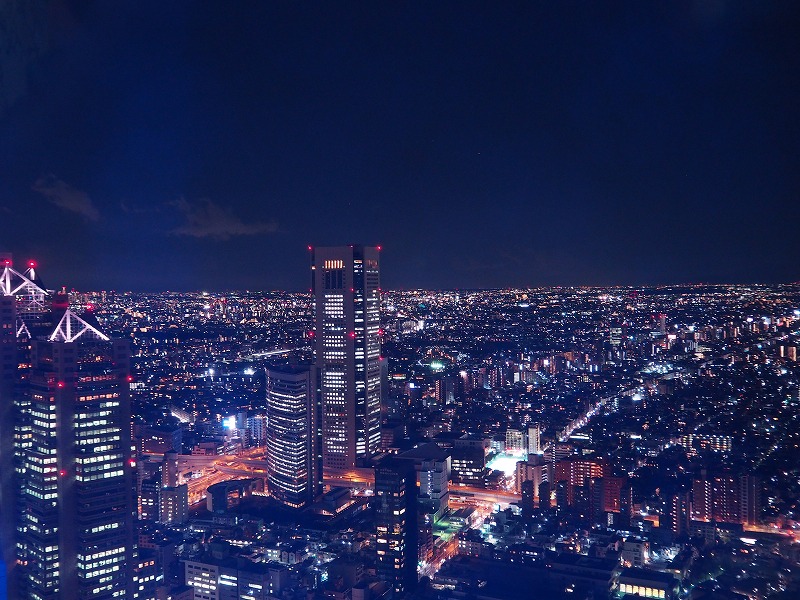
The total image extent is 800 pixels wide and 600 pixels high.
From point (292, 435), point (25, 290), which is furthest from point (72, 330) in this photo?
point (292, 435)

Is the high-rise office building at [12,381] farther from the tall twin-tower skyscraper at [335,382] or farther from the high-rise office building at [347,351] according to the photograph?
the high-rise office building at [347,351]

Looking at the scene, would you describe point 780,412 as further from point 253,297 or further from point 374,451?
point 374,451

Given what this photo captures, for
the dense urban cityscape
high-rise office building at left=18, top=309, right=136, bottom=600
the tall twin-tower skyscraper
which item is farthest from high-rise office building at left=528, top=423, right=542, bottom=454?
high-rise office building at left=18, top=309, right=136, bottom=600

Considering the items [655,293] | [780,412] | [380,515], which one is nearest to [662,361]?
[655,293]

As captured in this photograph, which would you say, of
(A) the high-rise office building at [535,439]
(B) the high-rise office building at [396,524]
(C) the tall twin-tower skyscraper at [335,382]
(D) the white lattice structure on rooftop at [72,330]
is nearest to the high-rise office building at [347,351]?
(C) the tall twin-tower skyscraper at [335,382]

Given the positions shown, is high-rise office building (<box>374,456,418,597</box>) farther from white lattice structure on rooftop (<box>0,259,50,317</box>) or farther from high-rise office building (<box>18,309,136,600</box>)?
white lattice structure on rooftop (<box>0,259,50,317</box>)

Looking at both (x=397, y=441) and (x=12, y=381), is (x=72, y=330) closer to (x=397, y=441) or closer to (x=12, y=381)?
(x=12, y=381)
